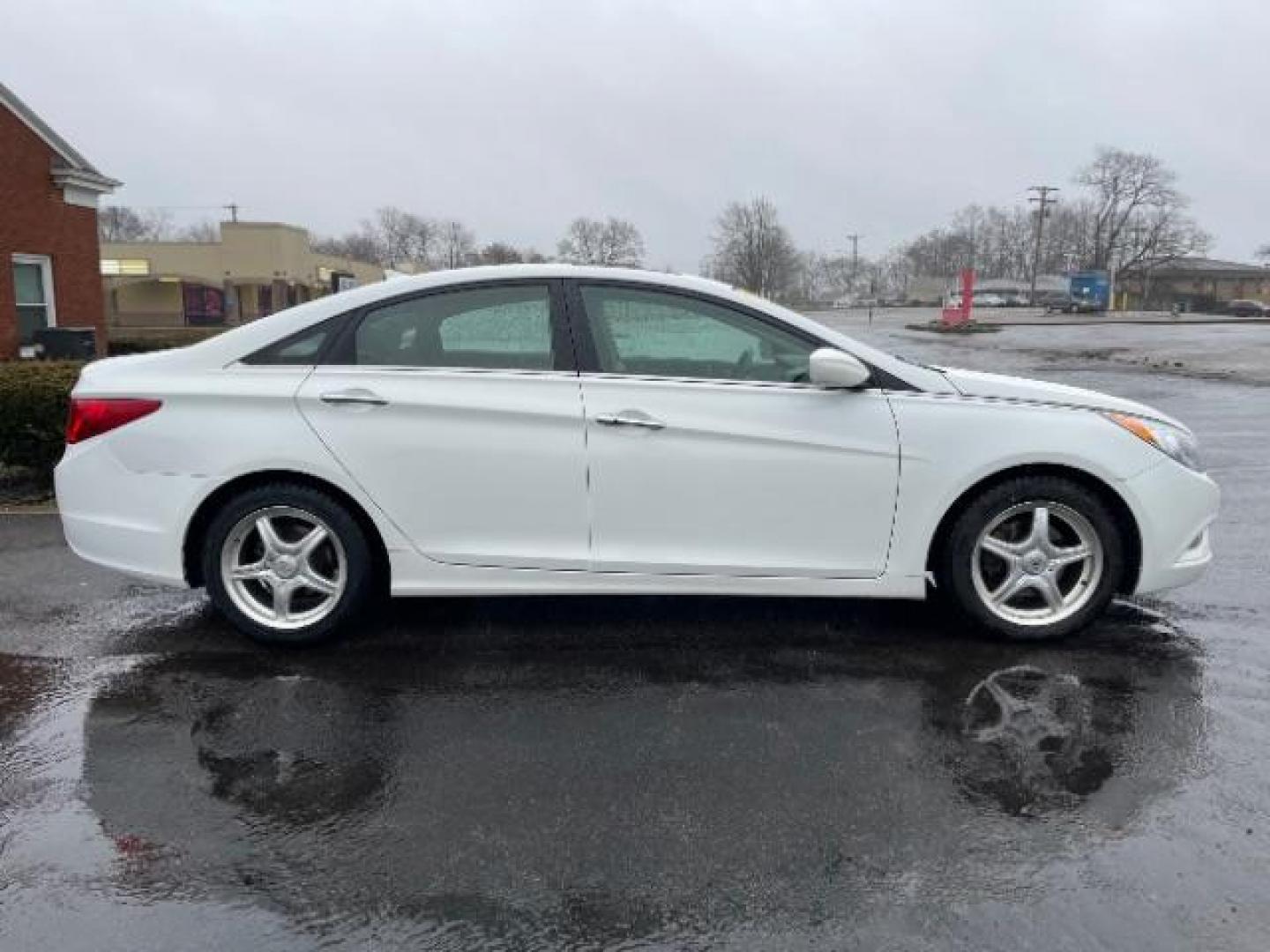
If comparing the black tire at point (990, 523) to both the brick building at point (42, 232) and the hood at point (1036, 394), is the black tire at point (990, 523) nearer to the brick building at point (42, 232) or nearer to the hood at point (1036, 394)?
the hood at point (1036, 394)

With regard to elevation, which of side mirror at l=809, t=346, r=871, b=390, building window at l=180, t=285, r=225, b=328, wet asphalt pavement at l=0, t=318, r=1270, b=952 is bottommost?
wet asphalt pavement at l=0, t=318, r=1270, b=952

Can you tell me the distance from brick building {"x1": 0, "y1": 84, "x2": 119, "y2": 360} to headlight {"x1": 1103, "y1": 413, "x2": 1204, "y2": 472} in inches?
727

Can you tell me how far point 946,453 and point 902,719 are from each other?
112 cm

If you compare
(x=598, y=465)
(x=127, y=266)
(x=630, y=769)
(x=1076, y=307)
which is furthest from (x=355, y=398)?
(x=1076, y=307)

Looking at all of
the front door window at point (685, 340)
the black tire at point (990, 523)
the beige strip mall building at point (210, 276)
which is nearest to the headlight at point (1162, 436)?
the black tire at point (990, 523)

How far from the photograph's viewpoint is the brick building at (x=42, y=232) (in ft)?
56.8

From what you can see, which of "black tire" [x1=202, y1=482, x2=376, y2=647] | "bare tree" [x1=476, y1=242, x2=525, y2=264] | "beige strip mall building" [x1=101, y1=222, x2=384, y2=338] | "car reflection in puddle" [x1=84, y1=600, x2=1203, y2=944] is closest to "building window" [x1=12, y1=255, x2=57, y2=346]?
"bare tree" [x1=476, y1=242, x2=525, y2=264]

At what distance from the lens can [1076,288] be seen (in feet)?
265

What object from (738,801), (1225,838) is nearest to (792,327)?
(738,801)

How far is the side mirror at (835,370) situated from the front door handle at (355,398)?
5.72 ft

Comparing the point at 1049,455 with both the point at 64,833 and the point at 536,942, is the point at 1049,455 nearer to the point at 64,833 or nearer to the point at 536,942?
the point at 536,942

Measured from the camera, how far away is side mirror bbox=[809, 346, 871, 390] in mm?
3941

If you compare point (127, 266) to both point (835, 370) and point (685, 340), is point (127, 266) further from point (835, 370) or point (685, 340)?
point (835, 370)

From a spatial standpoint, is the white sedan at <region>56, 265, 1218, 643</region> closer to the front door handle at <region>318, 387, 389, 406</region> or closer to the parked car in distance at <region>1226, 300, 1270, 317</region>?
the front door handle at <region>318, 387, 389, 406</region>
